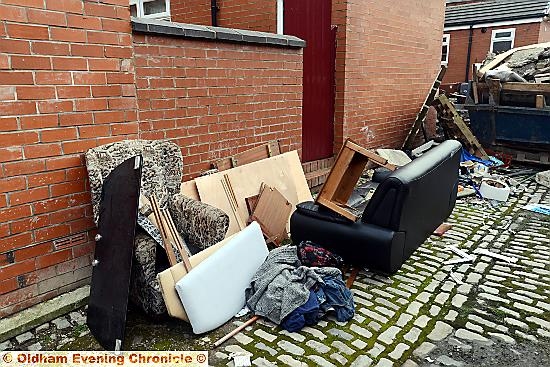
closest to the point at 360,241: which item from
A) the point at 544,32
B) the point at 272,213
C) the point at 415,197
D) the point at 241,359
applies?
the point at 415,197

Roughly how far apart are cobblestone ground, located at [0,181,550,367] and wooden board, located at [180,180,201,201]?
4.20ft

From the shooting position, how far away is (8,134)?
8.84ft

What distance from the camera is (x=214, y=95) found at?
437cm

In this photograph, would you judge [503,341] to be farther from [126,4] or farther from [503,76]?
[503,76]

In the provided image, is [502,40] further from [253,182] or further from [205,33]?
[205,33]

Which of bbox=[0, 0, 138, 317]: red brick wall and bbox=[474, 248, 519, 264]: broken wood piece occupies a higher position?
bbox=[0, 0, 138, 317]: red brick wall

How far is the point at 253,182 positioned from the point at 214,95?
100cm

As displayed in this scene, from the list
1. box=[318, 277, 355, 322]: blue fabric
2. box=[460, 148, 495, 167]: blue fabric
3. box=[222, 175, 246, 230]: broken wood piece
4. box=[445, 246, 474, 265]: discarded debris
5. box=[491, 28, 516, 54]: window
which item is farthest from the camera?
box=[491, 28, 516, 54]: window

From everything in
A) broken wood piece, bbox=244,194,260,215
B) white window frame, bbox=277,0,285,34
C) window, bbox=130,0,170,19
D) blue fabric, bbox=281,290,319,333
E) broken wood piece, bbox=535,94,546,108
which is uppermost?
window, bbox=130,0,170,19

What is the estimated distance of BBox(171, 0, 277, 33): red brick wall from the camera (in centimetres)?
627

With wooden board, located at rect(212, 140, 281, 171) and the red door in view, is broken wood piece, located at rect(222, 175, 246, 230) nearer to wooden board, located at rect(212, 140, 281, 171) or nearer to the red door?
wooden board, located at rect(212, 140, 281, 171)

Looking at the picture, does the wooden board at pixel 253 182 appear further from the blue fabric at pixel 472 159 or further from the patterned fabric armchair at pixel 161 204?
the blue fabric at pixel 472 159

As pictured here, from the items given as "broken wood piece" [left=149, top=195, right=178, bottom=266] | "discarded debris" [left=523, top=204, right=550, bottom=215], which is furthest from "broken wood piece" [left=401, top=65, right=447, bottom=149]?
"broken wood piece" [left=149, top=195, right=178, bottom=266]

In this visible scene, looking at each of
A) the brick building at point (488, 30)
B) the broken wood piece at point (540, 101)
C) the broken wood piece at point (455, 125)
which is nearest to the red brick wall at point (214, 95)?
the broken wood piece at point (455, 125)
